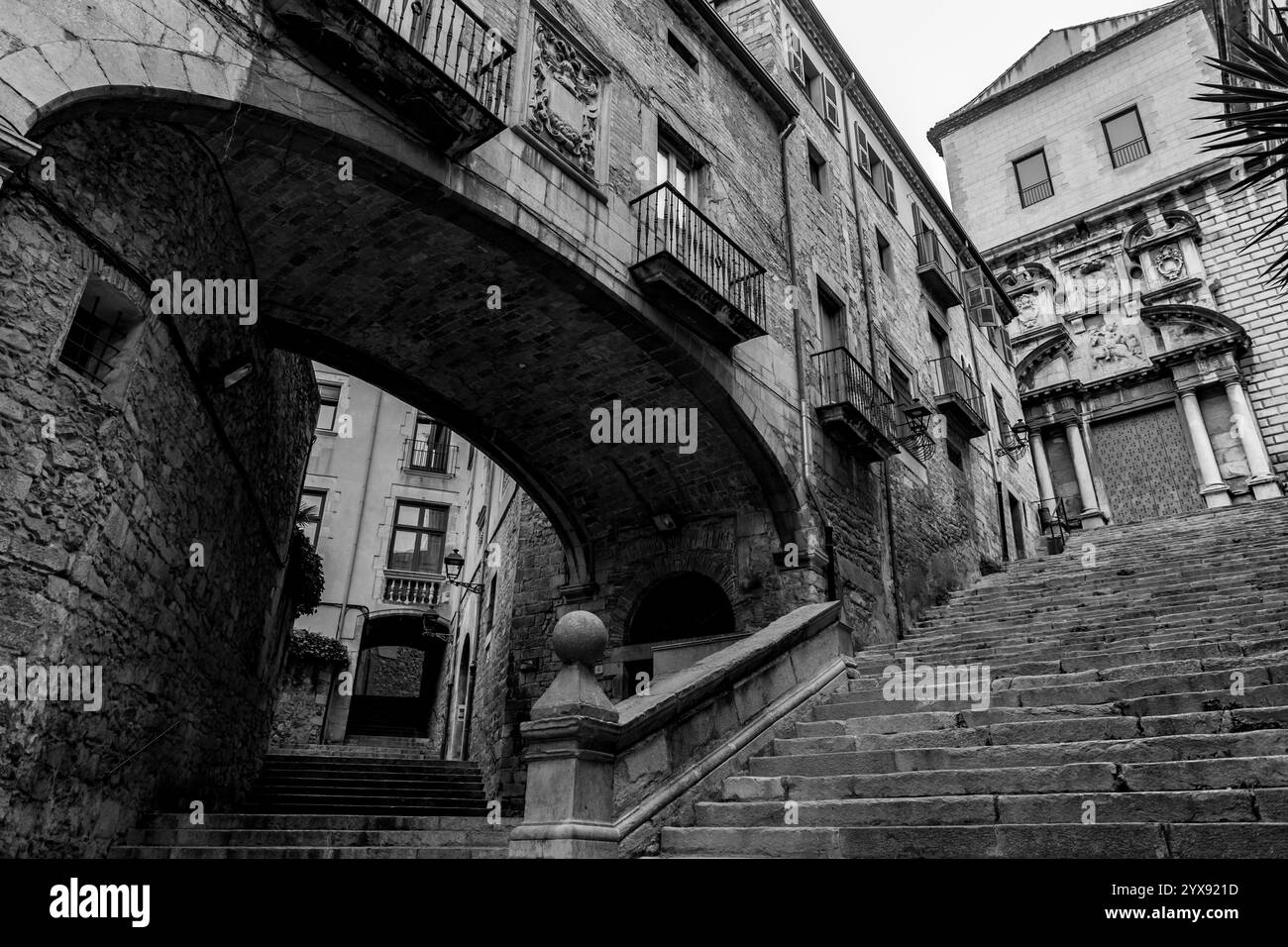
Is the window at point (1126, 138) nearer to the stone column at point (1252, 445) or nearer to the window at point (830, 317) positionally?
the stone column at point (1252, 445)

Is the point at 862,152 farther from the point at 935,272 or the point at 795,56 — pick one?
the point at 935,272

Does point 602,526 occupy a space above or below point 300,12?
below

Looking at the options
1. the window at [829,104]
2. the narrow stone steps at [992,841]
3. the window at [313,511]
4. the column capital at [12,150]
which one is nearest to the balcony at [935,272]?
the window at [829,104]

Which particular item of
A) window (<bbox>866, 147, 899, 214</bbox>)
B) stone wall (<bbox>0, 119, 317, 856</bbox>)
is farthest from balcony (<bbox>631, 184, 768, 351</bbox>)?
window (<bbox>866, 147, 899, 214</bbox>)

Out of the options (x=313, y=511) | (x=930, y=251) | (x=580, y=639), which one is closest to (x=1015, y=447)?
(x=930, y=251)

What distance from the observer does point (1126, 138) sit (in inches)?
1036

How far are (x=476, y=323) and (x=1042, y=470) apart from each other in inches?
819

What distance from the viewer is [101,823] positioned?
216 inches

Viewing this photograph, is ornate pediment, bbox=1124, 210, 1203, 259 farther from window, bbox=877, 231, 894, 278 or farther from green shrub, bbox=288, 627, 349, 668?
green shrub, bbox=288, 627, 349, 668

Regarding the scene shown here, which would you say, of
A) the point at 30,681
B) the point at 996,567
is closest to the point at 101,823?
the point at 30,681

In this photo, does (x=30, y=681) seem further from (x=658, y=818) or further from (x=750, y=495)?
(x=750, y=495)

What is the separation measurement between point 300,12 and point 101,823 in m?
5.61

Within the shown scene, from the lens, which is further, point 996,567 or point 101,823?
point 996,567
